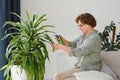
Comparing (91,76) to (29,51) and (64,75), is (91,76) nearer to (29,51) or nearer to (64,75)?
(64,75)

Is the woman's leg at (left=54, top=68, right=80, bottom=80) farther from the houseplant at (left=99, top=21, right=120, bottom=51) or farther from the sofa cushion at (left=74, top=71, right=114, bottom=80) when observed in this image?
the houseplant at (left=99, top=21, right=120, bottom=51)

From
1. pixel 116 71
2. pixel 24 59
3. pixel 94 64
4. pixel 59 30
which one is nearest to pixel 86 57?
pixel 94 64

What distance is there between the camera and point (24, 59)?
2998mm

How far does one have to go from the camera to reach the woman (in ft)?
9.95

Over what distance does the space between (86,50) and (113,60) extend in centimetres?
41

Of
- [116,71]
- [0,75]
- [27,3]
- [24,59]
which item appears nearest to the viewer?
[24,59]

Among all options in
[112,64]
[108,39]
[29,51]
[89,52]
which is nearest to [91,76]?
[89,52]

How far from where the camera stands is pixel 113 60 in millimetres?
3221

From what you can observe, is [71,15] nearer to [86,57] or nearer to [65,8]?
[65,8]

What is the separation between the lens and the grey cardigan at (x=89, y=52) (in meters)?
3.03

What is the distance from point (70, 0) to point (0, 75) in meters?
1.59

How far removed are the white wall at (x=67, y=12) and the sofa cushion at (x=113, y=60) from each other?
4.00ft

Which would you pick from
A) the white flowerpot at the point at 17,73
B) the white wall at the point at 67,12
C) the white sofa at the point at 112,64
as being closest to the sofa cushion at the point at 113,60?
the white sofa at the point at 112,64

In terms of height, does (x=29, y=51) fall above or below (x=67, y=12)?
below
